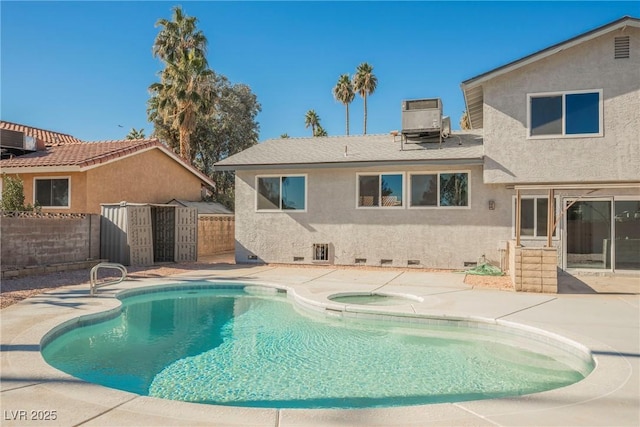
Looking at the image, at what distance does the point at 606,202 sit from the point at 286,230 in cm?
1161

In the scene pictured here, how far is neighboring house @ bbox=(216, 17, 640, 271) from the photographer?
13922 mm

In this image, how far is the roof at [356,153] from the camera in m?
16.5

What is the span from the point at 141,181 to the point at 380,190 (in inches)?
508

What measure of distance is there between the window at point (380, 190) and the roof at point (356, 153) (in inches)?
32.0

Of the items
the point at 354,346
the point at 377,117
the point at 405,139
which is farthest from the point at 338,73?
the point at 354,346

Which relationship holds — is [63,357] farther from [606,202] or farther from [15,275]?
[606,202]

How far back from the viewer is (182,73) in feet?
97.7

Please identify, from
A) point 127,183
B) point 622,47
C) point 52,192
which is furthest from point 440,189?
point 52,192

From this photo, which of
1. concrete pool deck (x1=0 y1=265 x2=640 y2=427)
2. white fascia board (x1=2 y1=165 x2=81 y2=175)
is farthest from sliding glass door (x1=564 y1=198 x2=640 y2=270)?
white fascia board (x1=2 y1=165 x2=81 y2=175)

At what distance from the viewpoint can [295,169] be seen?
18.3 metres

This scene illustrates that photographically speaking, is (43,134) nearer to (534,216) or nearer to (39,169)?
(39,169)

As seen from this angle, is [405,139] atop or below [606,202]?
atop

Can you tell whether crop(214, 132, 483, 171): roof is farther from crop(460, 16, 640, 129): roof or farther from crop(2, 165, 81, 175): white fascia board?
crop(2, 165, 81, 175): white fascia board

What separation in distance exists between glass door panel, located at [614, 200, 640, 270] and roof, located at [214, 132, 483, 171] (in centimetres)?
481
